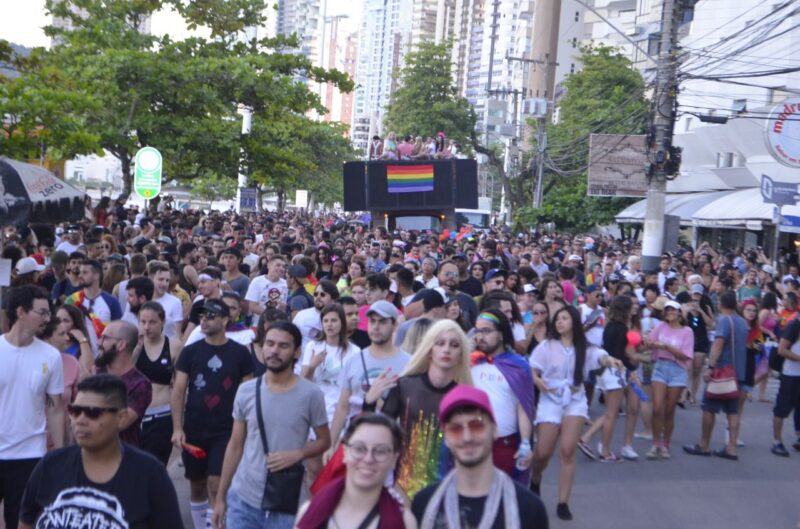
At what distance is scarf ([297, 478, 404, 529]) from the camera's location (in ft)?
13.0

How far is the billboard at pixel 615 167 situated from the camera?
37000mm

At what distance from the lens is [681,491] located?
1035cm

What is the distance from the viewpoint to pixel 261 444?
600cm

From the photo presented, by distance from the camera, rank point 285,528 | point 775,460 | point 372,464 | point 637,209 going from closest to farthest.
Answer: point 372,464 < point 285,528 < point 775,460 < point 637,209

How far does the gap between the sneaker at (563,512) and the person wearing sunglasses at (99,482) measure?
201 inches

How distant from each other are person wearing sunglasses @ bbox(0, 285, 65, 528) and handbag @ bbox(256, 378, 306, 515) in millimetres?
1140

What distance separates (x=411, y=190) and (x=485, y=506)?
92.5 feet

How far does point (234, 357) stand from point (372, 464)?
3.42 m

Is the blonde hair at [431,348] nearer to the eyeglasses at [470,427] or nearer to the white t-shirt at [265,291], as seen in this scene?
the eyeglasses at [470,427]

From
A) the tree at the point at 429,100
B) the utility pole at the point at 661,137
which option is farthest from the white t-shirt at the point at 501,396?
the tree at the point at 429,100

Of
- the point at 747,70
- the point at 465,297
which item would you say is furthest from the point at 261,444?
the point at 747,70

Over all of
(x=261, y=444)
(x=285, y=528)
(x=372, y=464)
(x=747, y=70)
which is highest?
(x=747, y=70)

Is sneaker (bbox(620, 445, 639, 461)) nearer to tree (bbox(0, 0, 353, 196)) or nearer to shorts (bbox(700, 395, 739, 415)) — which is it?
shorts (bbox(700, 395, 739, 415))

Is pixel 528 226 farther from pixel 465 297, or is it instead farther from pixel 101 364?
pixel 101 364
